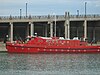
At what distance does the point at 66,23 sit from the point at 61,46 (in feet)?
82.2

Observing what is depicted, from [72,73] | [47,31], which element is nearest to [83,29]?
[47,31]

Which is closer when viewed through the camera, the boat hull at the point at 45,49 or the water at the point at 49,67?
the water at the point at 49,67

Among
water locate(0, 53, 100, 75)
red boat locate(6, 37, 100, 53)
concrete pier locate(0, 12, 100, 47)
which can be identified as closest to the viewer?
water locate(0, 53, 100, 75)

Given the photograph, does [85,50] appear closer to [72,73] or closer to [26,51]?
[26,51]

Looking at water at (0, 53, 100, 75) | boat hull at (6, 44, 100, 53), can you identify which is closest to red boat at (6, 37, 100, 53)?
boat hull at (6, 44, 100, 53)

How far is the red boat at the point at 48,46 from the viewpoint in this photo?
87062mm

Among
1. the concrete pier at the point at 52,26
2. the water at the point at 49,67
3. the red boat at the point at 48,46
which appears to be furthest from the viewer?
the concrete pier at the point at 52,26

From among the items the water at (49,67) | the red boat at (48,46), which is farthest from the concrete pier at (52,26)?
the water at (49,67)

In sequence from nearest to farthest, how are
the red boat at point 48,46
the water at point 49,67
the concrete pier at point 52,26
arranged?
1. the water at point 49,67
2. the red boat at point 48,46
3. the concrete pier at point 52,26

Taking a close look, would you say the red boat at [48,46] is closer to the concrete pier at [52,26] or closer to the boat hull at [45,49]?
the boat hull at [45,49]

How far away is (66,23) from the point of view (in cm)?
11181

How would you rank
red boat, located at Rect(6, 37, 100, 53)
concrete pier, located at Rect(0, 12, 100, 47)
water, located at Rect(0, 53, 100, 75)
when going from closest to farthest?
water, located at Rect(0, 53, 100, 75) → red boat, located at Rect(6, 37, 100, 53) → concrete pier, located at Rect(0, 12, 100, 47)

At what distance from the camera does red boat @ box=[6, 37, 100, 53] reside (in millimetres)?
87062

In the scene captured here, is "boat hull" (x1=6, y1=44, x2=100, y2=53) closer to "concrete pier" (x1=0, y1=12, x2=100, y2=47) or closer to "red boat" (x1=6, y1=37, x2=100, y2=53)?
"red boat" (x1=6, y1=37, x2=100, y2=53)
